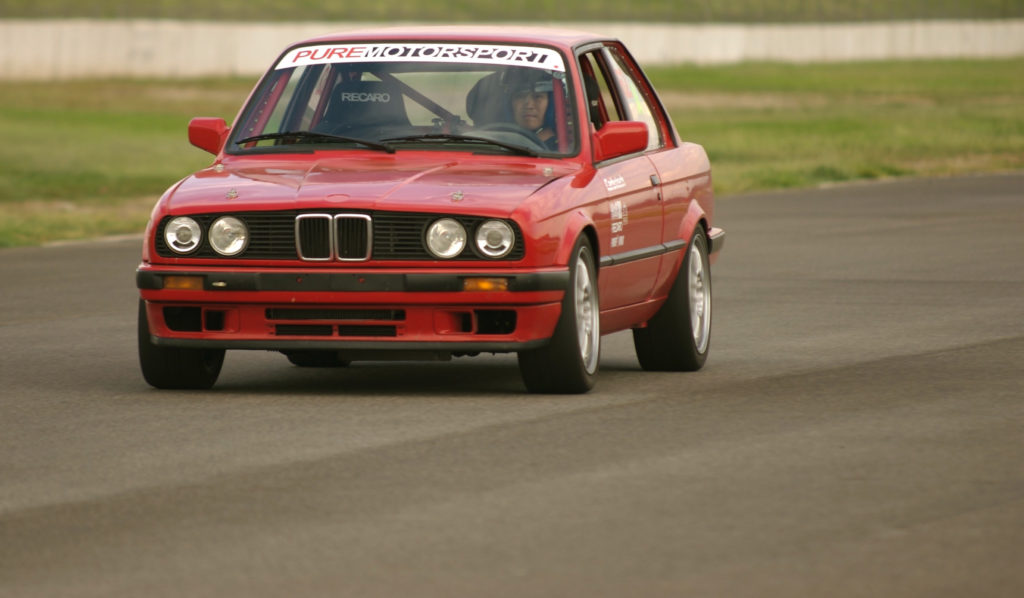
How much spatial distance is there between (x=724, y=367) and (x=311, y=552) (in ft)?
16.2

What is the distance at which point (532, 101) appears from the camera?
408 inches

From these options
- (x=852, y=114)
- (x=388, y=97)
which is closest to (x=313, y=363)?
(x=388, y=97)

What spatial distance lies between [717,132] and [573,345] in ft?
108

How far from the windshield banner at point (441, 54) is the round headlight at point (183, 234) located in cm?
153

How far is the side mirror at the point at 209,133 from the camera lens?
1059cm

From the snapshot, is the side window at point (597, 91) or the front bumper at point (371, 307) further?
the side window at point (597, 91)

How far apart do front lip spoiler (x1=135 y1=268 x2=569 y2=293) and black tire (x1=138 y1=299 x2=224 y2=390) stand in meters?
0.50

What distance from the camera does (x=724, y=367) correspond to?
35.9 feet

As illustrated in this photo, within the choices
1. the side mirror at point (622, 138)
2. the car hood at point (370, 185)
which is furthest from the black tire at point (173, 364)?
the side mirror at point (622, 138)

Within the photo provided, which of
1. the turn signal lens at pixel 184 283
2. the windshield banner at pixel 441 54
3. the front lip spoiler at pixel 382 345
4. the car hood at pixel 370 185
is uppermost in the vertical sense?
the windshield banner at pixel 441 54

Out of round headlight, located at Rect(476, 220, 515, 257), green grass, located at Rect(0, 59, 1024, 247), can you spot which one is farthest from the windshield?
green grass, located at Rect(0, 59, 1024, 247)

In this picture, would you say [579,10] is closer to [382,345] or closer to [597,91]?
[597,91]

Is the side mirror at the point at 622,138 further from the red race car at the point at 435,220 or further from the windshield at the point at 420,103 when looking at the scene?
the windshield at the point at 420,103

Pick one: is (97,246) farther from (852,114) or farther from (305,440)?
(852,114)
